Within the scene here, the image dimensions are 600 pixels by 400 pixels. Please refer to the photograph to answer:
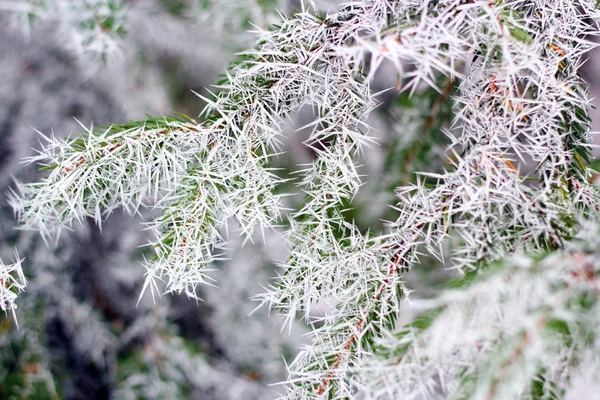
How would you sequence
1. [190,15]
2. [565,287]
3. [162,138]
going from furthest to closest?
1. [190,15]
2. [162,138]
3. [565,287]

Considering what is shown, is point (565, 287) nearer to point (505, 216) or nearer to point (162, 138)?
point (505, 216)

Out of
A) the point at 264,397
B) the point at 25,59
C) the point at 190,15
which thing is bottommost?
the point at 264,397

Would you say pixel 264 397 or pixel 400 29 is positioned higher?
pixel 400 29

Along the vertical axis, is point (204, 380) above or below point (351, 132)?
below

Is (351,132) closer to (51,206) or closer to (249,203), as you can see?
(249,203)

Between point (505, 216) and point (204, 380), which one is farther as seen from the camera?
point (204, 380)

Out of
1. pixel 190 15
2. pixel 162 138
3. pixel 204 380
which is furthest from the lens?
pixel 204 380

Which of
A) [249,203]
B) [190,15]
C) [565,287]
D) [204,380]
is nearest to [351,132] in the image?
[249,203]

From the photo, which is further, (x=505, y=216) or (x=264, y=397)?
(x=264, y=397)

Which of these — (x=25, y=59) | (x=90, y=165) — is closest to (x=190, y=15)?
(x=25, y=59)
